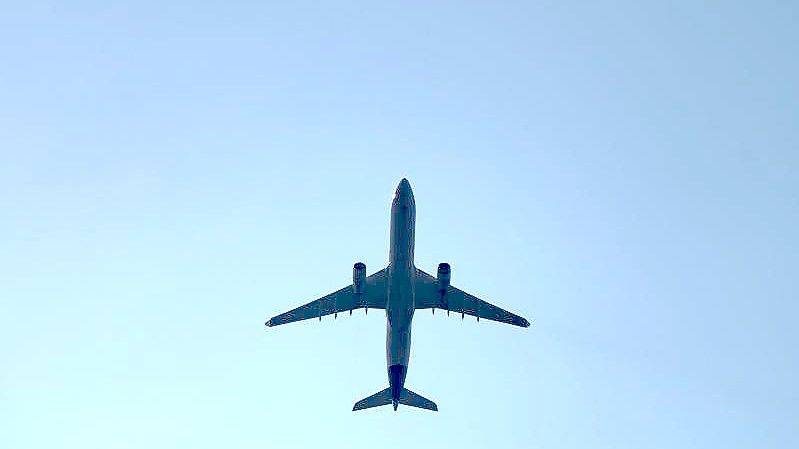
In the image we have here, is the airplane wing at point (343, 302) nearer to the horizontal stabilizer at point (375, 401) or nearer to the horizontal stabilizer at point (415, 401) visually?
the horizontal stabilizer at point (375, 401)

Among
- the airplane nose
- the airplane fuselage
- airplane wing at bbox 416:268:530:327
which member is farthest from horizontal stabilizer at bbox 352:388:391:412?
the airplane nose

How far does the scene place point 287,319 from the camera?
132 metres

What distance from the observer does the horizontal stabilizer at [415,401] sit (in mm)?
128250

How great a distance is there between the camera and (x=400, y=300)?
12169cm

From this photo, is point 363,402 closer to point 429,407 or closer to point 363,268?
point 429,407

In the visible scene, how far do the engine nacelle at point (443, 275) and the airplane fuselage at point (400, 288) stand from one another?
257cm

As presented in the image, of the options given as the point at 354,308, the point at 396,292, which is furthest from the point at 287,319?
the point at 396,292

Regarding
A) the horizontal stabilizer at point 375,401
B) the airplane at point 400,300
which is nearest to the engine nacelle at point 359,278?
the airplane at point 400,300

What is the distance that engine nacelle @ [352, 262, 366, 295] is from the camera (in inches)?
4899

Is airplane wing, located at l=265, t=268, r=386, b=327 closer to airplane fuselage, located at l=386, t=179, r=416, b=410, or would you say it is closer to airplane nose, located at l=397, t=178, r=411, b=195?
airplane fuselage, located at l=386, t=179, r=416, b=410

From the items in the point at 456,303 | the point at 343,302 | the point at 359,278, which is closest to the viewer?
the point at 359,278

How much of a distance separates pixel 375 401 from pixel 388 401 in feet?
4.54

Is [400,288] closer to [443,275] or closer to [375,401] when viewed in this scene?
[443,275]

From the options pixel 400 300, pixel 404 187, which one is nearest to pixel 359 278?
pixel 400 300
